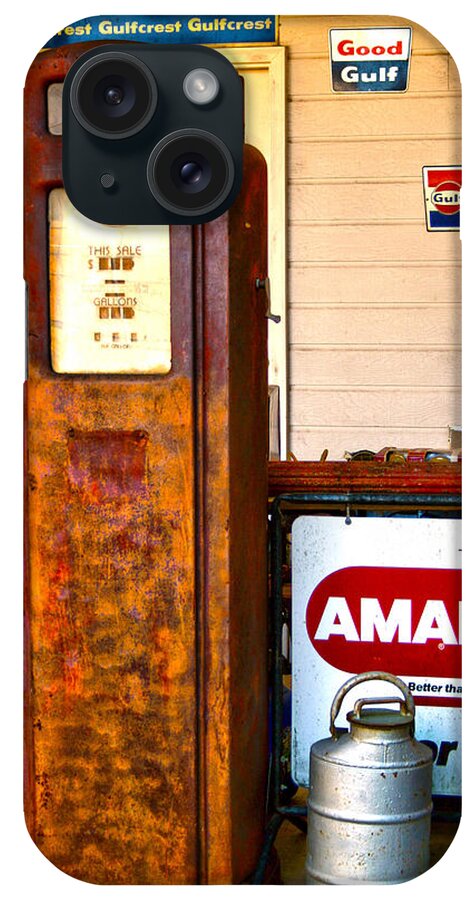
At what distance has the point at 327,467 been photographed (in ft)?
8.52

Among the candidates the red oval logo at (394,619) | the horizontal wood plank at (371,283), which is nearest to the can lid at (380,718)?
the red oval logo at (394,619)

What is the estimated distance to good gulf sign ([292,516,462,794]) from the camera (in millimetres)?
2523

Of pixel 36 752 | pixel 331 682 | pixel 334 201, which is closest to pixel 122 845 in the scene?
pixel 36 752

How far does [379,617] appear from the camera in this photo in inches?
99.6

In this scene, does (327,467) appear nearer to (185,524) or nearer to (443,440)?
(185,524)

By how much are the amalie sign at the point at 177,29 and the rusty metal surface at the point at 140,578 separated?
74.4 inches

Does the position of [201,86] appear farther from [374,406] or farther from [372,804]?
[374,406]

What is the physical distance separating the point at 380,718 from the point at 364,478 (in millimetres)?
558

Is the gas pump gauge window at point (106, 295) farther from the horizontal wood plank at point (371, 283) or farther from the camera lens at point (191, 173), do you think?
the horizontal wood plank at point (371, 283)

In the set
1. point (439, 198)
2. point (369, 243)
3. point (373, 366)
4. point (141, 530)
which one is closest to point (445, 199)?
point (439, 198)

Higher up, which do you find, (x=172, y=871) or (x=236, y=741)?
(x=236, y=741)

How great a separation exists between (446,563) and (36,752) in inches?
39.3

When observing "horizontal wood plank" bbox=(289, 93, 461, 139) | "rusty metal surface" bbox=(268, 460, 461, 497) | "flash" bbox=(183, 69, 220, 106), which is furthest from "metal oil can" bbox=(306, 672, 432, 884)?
"horizontal wood plank" bbox=(289, 93, 461, 139)

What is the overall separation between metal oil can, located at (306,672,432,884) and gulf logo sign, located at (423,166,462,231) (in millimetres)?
2620
